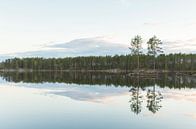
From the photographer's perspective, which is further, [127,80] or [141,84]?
[127,80]

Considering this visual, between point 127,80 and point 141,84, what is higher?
point 141,84

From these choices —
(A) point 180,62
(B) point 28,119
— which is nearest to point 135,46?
(A) point 180,62

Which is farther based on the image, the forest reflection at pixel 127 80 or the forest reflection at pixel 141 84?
the forest reflection at pixel 127 80

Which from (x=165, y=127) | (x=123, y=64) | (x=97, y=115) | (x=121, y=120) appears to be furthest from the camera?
(x=123, y=64)

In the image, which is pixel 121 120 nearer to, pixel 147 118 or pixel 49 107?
pixel 147 118

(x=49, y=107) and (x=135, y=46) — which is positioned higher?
(x=135, y=46)

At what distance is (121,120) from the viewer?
84.0ft

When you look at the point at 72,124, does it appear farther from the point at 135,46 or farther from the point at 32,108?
the point at 135,46

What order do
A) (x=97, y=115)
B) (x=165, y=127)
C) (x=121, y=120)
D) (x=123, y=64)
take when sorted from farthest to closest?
(x=123, y=64) → (x=97, y=115) → (x=121, y=120) → (x=165, y=127)

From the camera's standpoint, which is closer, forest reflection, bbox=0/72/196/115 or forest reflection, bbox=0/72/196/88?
forest reflection, bbox=0/72/196/115

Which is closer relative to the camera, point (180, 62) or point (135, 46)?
point (135, 46)

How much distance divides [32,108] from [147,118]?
1160cm

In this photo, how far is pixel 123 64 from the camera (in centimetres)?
16950

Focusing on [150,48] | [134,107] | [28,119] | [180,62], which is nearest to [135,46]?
[150,48]
